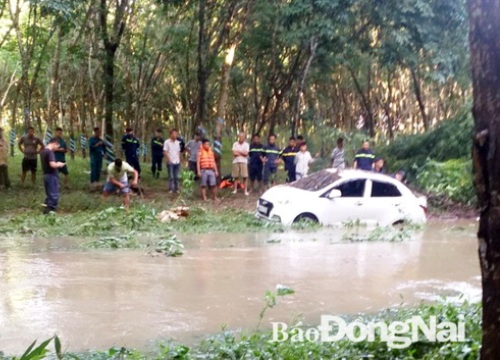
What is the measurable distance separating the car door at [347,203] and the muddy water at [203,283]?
1.30 metres

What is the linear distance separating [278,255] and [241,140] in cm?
826

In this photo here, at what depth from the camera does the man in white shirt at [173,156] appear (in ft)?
58.3

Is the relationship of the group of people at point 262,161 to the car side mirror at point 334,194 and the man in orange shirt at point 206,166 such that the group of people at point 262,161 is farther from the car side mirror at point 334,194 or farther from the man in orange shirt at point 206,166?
the car side mirror at point 334,194

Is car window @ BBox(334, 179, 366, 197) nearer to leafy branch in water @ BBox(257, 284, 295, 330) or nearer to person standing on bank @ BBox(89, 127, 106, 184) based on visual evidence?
leafy branch in water @ BBox(257, 284, 295, 330)

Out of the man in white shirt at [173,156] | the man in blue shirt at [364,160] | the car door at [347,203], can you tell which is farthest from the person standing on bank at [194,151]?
the car door at [347,203]

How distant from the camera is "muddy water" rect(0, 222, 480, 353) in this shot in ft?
21.2

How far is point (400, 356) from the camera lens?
4707 mm

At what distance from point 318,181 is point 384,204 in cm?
143

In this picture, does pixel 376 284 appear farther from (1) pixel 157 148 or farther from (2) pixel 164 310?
(1) pixel 157 148

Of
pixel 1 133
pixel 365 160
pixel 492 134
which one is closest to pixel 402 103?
pixel 365 160

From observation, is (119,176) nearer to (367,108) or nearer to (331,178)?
(331,178)

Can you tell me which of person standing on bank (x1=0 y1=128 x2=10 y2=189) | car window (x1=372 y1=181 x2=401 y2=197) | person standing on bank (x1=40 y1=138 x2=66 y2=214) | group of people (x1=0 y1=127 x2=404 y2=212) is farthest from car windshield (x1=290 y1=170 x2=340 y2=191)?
person standing on bank (x1=0 y1=128 x2=10 y2=189)

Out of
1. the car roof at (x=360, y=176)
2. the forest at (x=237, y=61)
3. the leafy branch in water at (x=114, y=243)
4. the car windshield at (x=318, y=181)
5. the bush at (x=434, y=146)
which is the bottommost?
the leafy branch in water at (x=114, y=243)

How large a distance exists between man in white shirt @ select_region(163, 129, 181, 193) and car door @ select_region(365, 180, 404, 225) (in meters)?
6.20
